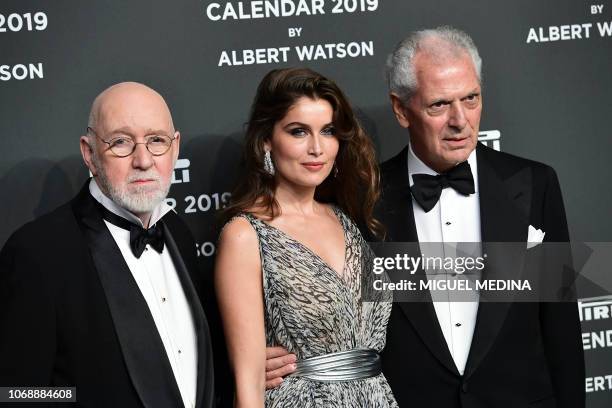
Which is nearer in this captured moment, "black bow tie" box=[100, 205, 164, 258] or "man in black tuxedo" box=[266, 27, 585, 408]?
"black bow tie" box=[100, 205, 164, 258]

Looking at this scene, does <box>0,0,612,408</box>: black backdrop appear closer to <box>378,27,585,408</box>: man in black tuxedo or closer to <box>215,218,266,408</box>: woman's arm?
<box>378,27,585,408</box>: man in black tuxedo

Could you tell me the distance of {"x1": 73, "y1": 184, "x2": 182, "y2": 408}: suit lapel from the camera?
9.05 feet

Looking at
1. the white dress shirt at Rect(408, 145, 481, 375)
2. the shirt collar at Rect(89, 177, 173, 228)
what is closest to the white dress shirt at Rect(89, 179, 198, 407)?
the shirt collar at Rect(89, 177, 173, 228)

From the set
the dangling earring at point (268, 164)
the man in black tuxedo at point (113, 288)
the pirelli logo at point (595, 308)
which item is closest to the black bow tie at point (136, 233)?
the man in black tuxedo at point (113, 288)

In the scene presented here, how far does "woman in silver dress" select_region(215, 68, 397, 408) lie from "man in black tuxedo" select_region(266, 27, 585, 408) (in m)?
0.12

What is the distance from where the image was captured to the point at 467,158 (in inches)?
133

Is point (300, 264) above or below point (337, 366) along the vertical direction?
above

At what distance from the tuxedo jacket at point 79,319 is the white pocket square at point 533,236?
1.28 m

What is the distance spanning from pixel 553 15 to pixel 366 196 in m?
1.30

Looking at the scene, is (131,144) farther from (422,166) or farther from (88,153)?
(422,166)

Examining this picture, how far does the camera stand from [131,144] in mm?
2910

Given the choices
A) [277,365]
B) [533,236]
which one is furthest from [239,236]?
[533,236]

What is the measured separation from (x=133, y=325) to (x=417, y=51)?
1.42m

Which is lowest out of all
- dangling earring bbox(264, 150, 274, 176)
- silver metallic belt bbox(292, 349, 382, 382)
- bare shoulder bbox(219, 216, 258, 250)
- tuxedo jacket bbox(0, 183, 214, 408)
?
silver metallic belt bbox(292, 349, 382, 382)
